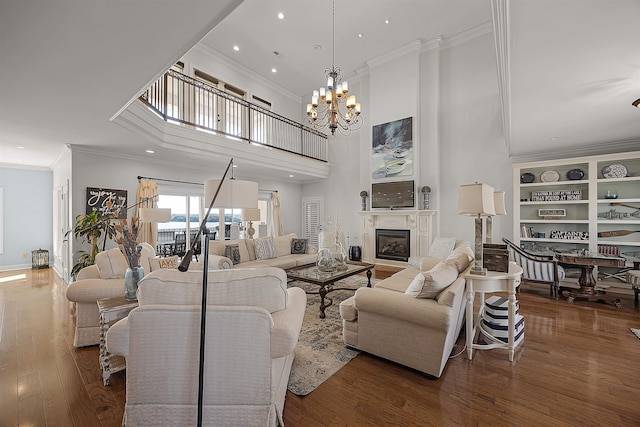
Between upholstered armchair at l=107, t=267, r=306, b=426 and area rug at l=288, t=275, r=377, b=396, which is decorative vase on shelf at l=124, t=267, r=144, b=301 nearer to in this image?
upholstered armchair at l=107, t=267, r=306, b=426

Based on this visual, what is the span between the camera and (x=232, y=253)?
4.75 m

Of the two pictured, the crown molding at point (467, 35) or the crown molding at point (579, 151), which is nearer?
the crown molding at point (579, 151)

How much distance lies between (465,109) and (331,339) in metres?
6.04

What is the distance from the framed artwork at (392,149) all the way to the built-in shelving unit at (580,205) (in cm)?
232

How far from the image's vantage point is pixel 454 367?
7.50 ft

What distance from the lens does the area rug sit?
2.08 meters

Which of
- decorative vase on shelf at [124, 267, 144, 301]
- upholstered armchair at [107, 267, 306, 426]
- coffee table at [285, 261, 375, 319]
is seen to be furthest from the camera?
coffee table at [285, 261, 375, 319]

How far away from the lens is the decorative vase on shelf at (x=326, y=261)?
410 cm

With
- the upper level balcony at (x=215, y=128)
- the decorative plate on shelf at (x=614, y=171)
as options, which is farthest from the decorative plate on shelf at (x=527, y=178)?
the upper level balcony at (x=215, y=128)

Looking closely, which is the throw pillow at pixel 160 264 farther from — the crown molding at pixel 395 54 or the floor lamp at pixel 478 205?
the crown molding at pixel 395 54

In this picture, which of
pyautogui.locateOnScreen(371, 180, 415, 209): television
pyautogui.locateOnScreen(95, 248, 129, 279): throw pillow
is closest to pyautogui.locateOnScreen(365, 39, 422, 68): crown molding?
pyautogui.locateOnScreen(371, 180, 415, 209): television

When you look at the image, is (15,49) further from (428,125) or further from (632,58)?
(428,125)

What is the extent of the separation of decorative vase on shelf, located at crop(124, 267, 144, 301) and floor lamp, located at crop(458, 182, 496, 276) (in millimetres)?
2963

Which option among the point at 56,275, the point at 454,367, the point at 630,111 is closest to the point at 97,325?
the point at 454,367
